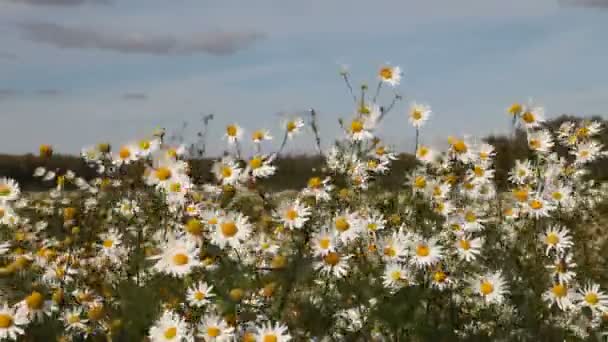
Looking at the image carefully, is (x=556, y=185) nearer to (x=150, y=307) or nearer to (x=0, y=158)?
(x=150, y=307)

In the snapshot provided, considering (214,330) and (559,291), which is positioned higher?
(214,330)

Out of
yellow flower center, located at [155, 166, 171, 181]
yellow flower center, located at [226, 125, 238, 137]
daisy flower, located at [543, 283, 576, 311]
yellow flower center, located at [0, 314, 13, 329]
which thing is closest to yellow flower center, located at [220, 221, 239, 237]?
yellow flower center, located at [155, 166, 171, 181]

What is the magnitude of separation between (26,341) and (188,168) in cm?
155

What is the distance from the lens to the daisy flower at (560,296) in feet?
13.8

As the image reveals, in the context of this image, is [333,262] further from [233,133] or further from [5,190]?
[5,190]

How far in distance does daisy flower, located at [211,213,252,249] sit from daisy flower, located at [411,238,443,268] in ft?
3.38

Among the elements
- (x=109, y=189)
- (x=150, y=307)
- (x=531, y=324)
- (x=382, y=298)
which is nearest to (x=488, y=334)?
(x=531, y=324)

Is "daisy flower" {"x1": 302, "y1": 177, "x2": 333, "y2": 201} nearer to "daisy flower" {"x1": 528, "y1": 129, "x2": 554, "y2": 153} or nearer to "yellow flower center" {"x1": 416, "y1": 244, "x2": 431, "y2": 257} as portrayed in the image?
"yellow flower center" {"x1": 416, "y1": 244, "x2": 431, "y2": 257}

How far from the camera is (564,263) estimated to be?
4.38m

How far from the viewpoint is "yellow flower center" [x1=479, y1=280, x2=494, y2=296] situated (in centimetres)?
438

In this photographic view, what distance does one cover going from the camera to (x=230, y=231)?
3816mm

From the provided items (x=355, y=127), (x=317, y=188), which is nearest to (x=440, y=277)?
(x=317, y=188)

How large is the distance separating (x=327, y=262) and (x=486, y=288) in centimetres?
105

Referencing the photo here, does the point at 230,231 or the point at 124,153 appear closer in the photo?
the point at 230,231
